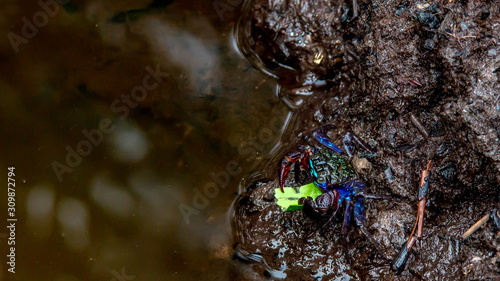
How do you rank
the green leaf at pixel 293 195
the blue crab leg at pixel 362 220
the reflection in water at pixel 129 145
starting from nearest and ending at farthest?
1. the blue crab leg at pixel 362 220
2. the green leaf at pixel 293 195
3. the reflection in water at pixel 129 145

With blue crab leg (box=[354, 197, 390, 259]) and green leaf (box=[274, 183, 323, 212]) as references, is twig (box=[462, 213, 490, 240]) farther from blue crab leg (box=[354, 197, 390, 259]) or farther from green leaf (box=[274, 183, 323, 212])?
green leaf (box=[274, 183, 323, 212])

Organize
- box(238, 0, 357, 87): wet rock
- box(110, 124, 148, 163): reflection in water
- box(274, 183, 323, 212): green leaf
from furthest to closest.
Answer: box(110, 124, 148, 163): reflection in water → box(238, 0, 357, 87): wet rock → box(274, 183, 323, 212): green leaf

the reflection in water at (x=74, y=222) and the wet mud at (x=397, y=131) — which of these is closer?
the wet mud at (x=397, y=131)
